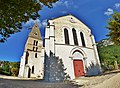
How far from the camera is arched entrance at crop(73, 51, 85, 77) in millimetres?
17820

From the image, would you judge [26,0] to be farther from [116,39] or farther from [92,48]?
[92,48]

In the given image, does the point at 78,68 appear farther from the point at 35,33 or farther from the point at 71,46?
the point at 35,33

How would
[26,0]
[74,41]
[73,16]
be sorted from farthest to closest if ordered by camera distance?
[73,16] → [74,41] → [26,0]

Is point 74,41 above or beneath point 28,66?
above

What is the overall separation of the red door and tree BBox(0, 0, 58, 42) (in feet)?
38.6

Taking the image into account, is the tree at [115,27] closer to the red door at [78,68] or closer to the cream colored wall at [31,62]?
the red door at [78,68]

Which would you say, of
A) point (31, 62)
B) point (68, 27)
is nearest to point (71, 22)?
point (68, 27)

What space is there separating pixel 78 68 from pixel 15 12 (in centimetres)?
1380

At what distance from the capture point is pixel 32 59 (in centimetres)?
3744

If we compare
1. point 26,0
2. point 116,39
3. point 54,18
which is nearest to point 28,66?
point 54,18

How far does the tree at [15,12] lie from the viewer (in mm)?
6418

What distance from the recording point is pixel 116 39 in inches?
594

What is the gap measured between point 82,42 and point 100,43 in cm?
1877

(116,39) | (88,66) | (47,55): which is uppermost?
(116,39)
